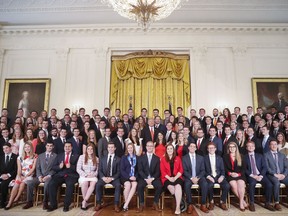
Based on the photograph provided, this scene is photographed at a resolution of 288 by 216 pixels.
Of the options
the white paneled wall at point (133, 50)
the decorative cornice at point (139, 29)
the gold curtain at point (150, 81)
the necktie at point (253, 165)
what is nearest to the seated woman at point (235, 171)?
the necktie at point (253, 165)

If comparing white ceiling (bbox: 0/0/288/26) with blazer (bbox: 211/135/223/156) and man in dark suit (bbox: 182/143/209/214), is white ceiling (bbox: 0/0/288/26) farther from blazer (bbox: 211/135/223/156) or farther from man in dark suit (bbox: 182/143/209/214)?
man in dark suit (bbox: 182/143/209/214)

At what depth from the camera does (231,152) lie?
5207mm

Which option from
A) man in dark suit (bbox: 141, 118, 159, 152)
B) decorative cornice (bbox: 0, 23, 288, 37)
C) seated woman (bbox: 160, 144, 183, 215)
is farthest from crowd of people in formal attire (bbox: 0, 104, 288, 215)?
decorative cornice (bbox: 0, 23, 288, 37)

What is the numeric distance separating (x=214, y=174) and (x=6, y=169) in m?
4.26

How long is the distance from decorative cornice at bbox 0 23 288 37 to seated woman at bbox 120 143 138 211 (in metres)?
5.99

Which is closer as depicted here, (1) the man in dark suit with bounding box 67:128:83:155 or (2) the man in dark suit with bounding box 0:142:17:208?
(2) the man in dark suit with bounding box 0:142:17:208

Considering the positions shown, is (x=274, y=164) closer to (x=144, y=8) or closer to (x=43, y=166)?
(x=144, y=8)

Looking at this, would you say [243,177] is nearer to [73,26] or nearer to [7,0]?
[73,26]

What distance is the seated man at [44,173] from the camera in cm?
487

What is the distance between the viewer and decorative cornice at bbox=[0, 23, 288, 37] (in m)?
9.62

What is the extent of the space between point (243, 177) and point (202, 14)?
6993 mm

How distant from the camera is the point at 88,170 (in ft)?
16.9

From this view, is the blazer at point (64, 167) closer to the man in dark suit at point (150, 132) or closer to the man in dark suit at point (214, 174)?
the man in dark suit at point (150, 132)

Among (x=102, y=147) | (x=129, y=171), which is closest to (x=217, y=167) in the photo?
(x=129, y=171)
